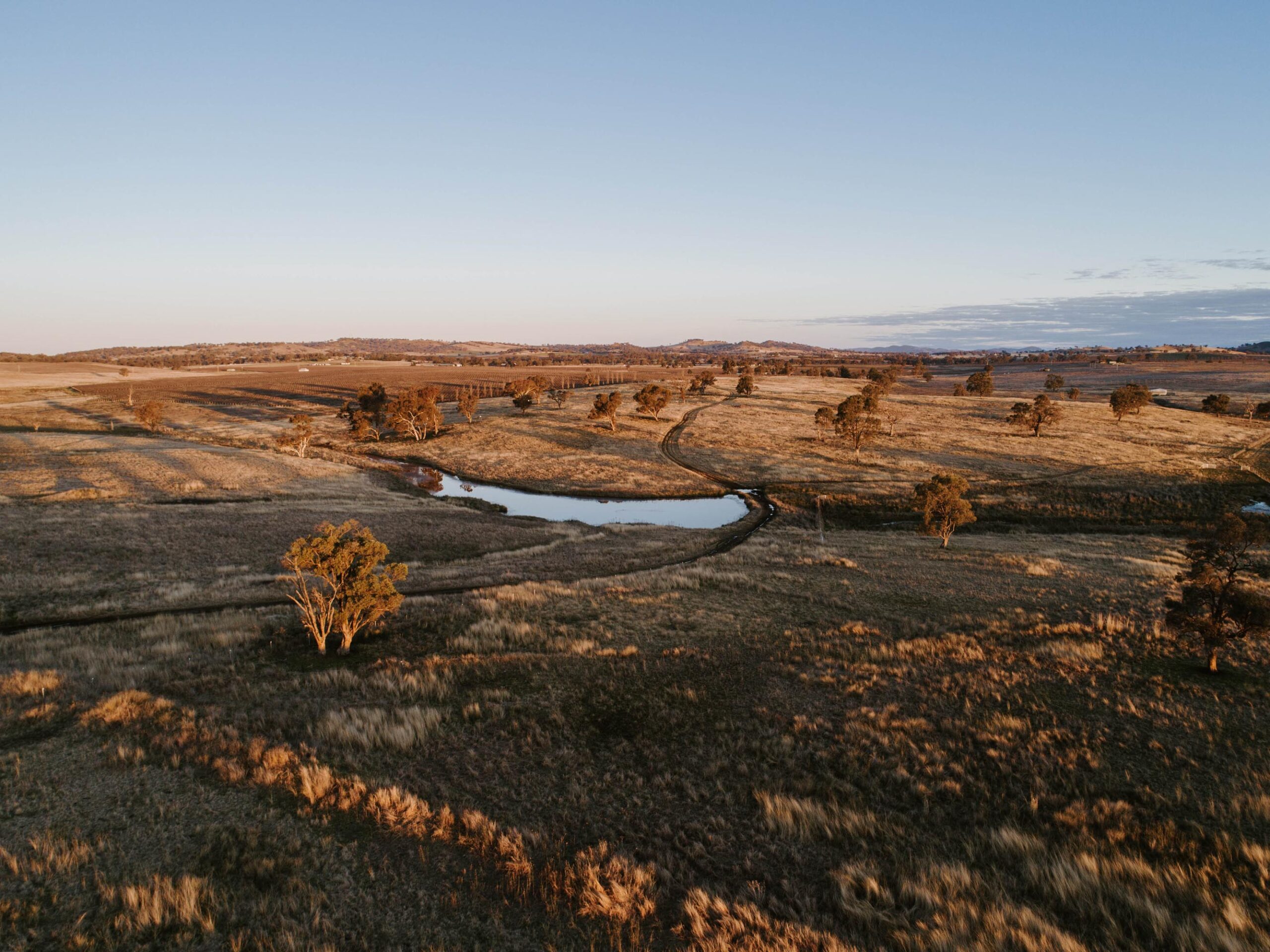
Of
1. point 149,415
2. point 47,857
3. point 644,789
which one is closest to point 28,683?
point 47,857

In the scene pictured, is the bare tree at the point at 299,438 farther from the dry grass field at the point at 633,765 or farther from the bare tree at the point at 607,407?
the dry grass field at the point at 633,765

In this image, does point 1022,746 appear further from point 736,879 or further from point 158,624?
point 158,624

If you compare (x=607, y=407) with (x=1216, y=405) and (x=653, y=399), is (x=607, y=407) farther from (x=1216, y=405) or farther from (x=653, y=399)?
(x=1216, y=405)

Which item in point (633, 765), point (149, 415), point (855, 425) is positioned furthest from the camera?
point (149, 415)

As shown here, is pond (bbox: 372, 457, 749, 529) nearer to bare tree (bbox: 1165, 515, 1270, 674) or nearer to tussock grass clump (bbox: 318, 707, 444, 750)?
bare tree (bbox: 1165, 515, 1270, 674)

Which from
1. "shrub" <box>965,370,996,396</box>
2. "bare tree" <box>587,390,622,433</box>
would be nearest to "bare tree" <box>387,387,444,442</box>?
"bare tree" <box>587,390,622,433</box>

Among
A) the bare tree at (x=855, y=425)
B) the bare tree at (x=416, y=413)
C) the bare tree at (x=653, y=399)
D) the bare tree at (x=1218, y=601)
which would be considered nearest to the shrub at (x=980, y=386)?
the bare tree at (x=855, y=425)
